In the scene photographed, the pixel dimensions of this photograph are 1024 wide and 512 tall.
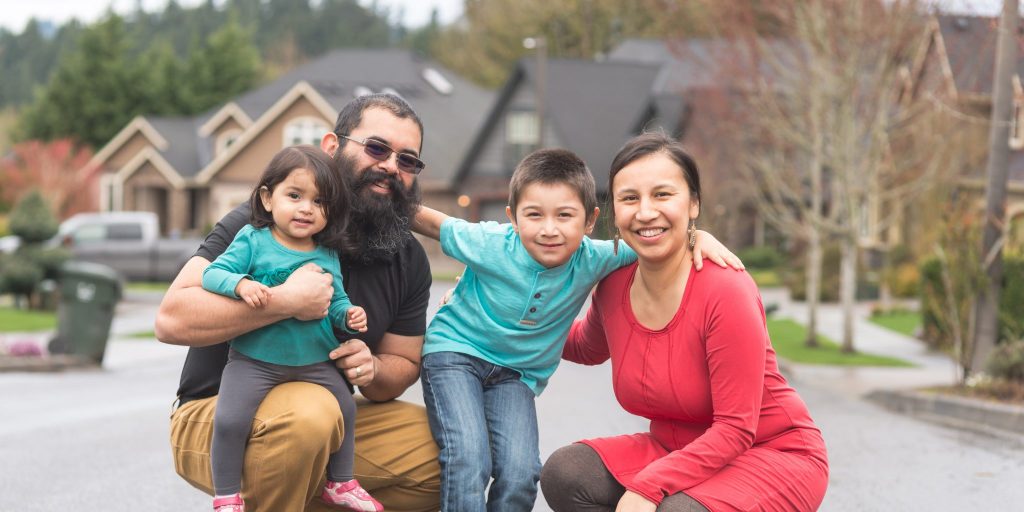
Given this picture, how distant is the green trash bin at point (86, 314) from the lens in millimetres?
14484

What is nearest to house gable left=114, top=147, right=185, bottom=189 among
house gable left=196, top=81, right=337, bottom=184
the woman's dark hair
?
house gable left=196, top=81, right=337, bottom=184

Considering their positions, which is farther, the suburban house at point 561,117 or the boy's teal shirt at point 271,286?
the suburban house at point 561,117

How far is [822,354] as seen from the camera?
15188 mm

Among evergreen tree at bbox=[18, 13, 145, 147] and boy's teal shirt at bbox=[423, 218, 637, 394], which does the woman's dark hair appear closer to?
boy's teal shirt at bbox=[423, 218, 637, 394]

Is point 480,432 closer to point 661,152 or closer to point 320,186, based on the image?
point 320,186

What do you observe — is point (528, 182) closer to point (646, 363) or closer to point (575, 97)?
point (646, 363)

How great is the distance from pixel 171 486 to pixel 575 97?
3466 centimetres

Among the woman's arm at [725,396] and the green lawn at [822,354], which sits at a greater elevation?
the woman's arm at [725,396]

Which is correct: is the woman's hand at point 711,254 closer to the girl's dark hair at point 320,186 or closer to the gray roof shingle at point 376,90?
the girl's dark hair at point 320,186

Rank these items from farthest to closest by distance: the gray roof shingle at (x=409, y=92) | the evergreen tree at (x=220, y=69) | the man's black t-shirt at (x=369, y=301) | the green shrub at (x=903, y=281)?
the evergreen tree at (x=220, y=69)
the gray roof shingle at (x=409, y=92)
the green shrub at (x=903, y=281)
the man's black t-shirt at (x=369, y=301)

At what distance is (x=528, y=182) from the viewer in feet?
14.0

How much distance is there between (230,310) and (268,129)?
4071cm

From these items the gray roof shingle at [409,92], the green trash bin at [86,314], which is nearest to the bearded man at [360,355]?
the green trash bin at [86,314]

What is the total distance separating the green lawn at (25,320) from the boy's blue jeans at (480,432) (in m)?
16.5
